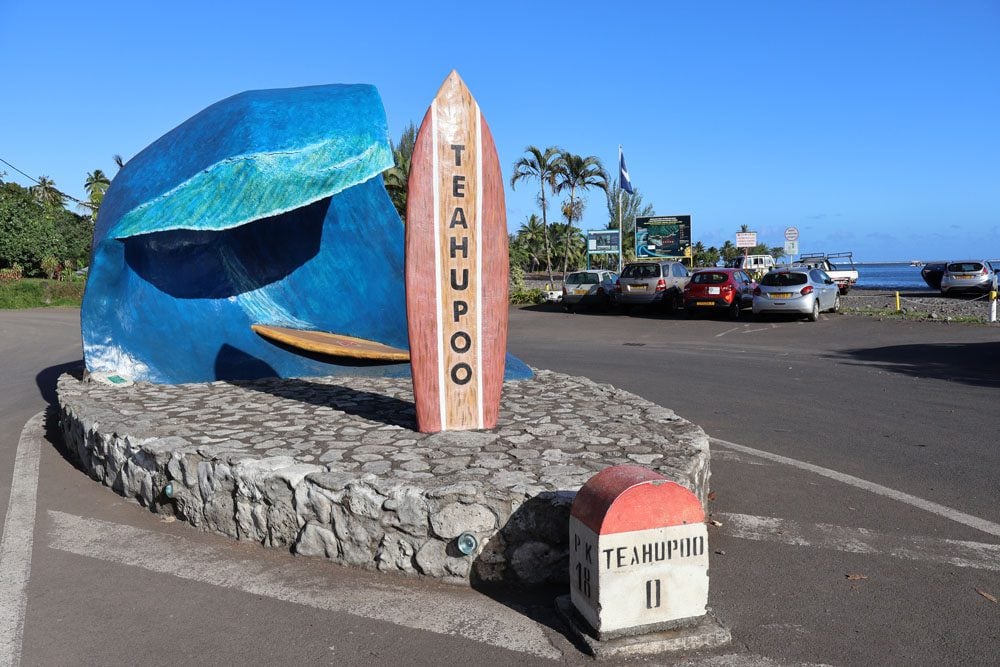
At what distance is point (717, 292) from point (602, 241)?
13290 mm

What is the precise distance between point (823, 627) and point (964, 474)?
333 centimetres

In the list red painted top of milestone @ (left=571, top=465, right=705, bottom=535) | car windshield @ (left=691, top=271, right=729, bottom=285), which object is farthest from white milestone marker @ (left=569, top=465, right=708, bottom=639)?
car windshield @ (left=691, top=271, right=729, bottom=285)

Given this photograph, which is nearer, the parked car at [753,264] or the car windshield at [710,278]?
the car windshield at [710,278]

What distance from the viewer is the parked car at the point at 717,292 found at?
2192 centimetres

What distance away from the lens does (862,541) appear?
4.93 meters

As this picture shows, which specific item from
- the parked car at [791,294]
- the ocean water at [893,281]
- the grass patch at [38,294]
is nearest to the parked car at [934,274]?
the ocean water at [893,281]

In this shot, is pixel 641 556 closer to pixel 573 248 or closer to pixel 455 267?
pixel 455 267

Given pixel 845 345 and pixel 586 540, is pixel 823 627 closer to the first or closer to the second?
pixel 586 540

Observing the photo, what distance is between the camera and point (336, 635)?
381cm

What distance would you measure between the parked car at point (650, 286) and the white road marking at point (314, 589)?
20.0 metres

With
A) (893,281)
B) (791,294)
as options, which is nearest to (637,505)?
(791,294)

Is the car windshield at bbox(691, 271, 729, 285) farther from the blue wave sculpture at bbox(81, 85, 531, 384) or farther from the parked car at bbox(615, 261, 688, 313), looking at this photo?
the blue wave sculpture at bbox(81, 85, 531, 384)

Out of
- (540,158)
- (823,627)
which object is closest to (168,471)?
(823,627)

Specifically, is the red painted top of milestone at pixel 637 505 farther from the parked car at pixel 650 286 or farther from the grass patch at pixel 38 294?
the grass patch at pixel 38 294
